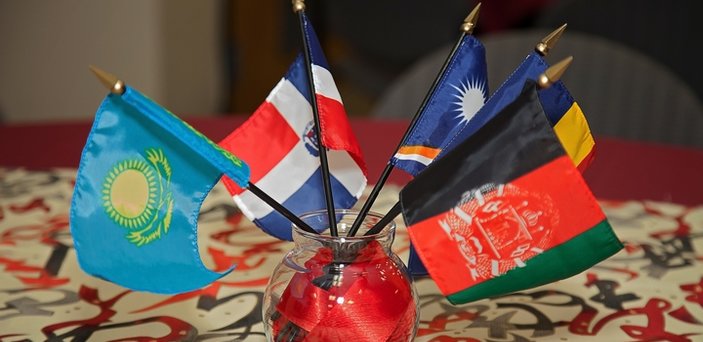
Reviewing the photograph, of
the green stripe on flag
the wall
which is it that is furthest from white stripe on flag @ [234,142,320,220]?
the wall

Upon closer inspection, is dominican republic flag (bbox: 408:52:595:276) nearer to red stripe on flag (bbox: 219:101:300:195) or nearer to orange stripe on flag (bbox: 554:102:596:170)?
orange stripe on flag (bbox: 554:102:596:170)

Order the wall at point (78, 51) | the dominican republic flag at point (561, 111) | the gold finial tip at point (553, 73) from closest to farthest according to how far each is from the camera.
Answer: the gold finial tip at point (553, 73) → the dominican republic flag at point (561, 111) → the wall at point (78, 51)

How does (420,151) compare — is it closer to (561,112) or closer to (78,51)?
(561,112)

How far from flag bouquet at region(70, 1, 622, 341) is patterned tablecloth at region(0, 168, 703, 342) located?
0.37 feet

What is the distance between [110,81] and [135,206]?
0.32 feet

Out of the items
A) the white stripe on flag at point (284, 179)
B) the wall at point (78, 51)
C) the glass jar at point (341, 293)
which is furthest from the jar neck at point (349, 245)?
the wall at point (78, 51)

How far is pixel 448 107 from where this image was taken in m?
0.75

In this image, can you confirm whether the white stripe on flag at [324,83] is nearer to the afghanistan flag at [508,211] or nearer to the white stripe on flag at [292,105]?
the white stripe on flag at [292,105]

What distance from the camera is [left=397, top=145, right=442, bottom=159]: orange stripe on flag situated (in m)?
0.73

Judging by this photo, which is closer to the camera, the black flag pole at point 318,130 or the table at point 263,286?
the black flag pole at point 318,130

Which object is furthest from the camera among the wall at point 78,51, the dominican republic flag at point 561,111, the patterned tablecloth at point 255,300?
the wall at point 78,51

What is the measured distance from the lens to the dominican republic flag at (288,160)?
2.63 ft

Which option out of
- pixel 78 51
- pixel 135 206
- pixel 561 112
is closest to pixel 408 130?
pixel 561 112

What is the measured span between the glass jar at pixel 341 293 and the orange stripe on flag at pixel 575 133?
15cm
